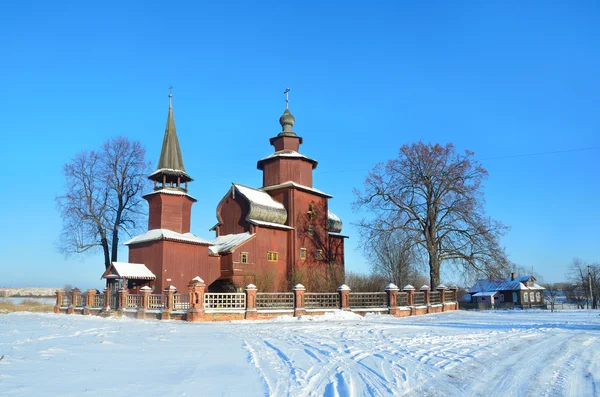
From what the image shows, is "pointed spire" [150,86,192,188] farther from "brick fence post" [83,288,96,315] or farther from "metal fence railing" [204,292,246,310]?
"metal fence railing" [204,292,246,310]

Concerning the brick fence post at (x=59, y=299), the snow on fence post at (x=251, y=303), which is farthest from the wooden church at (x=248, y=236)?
the snow on fence post at (x=251, y=303)

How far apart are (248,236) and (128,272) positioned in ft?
27.1

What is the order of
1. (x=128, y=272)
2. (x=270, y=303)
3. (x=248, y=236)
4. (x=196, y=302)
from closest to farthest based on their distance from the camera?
(x=196, y=302) → (x=270, y=303) → (x=128, y=272) → (x=248, y=236)

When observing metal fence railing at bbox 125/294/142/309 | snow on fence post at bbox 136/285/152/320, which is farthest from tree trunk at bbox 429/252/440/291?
metal fence railing at bbox 125/294/142/309

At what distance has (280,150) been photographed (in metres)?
39.7

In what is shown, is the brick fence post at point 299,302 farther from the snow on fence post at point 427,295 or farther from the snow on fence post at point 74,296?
the snow on fence post at point 74,296

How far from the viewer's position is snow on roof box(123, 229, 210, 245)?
1173 inches

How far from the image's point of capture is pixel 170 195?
32.7 metres

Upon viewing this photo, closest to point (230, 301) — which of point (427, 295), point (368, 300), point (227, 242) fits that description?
point (368, 300)

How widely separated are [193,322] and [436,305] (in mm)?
14881

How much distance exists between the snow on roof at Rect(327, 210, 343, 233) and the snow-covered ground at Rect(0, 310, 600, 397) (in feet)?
85.6

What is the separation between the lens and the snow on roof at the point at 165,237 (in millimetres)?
29805

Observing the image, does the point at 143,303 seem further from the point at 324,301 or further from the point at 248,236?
the point at 248,236

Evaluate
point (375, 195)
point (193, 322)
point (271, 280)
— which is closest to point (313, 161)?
point (375, 195)
